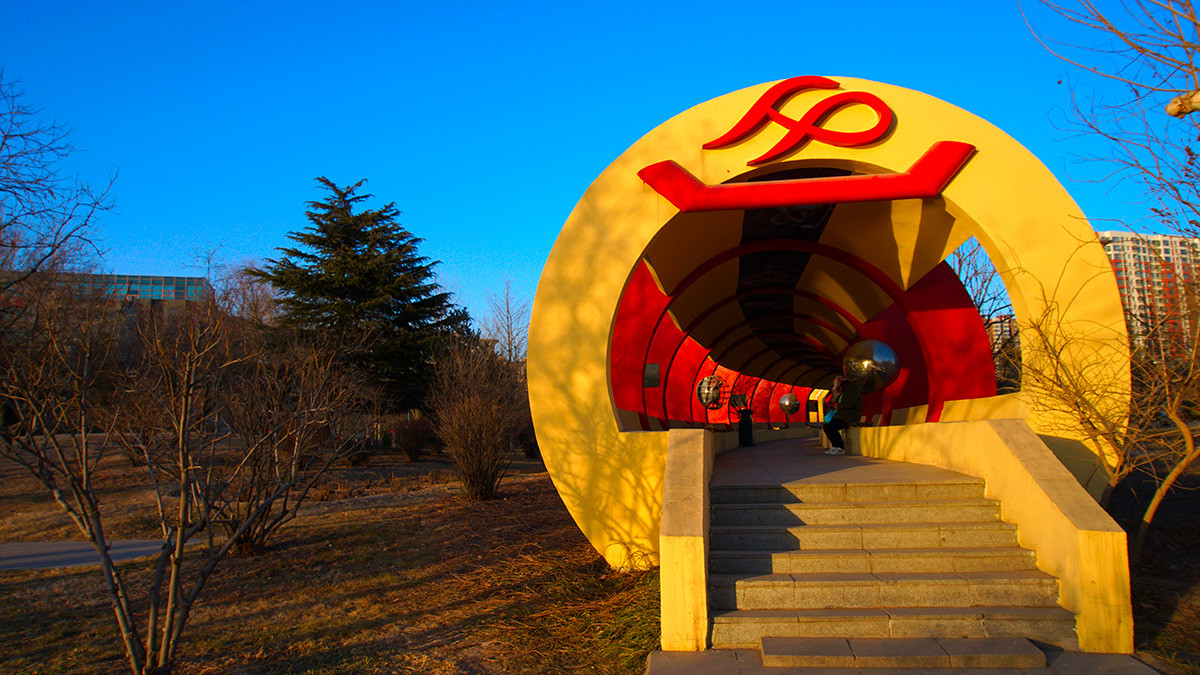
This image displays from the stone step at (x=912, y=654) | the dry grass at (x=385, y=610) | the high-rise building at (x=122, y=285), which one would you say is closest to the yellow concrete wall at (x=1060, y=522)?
the stone step at (x=912, y=654)

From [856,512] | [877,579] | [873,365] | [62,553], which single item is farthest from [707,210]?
[62,553]

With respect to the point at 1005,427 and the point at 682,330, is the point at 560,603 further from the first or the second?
the point at 682,330

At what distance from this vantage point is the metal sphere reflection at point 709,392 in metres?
23.1

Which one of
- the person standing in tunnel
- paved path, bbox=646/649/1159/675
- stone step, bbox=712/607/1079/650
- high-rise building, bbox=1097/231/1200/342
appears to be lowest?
paved path, bbox=646/649/1159/675

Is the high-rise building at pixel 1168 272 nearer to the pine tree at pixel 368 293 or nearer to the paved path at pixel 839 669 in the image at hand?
the paved path at pixel 839 669

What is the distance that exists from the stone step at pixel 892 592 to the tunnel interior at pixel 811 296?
9.42 feet

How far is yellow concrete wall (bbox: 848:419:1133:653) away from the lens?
15.9 feet

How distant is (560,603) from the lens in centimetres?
671

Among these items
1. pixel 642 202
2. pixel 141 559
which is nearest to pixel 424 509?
pixel 141 559

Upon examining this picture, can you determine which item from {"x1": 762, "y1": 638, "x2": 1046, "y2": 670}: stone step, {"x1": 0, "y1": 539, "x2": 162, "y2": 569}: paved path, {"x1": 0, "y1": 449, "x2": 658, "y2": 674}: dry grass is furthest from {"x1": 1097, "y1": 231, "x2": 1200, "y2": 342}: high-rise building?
{"x1": 0, "y1": 539, "x2": 162, "y2": 569}: paved path

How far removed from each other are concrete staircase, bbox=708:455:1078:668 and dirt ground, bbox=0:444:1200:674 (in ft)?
2.63

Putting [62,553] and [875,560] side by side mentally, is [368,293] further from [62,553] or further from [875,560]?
[875,560]

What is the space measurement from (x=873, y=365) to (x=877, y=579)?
8699 millimetres

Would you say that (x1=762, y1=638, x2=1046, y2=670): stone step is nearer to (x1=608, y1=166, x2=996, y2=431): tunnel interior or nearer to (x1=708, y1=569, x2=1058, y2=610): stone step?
(x1=708, y1=569, x2=1058, y2=610): stone step
